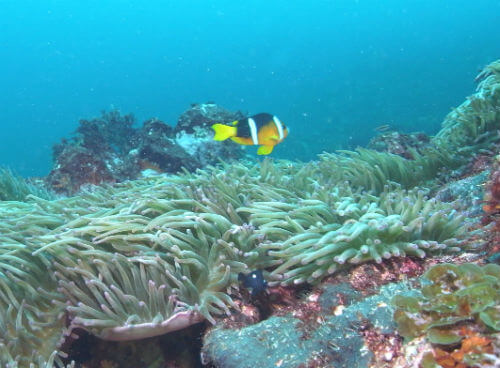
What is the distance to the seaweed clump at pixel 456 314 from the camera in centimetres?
174

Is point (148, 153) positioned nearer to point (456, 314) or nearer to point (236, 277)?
point (236, 277)

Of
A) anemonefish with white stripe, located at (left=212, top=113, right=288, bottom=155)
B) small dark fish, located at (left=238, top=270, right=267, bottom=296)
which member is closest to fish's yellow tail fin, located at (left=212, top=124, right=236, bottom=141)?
anemonefish with white stripe, located at (left=212, top=113, right=288, bottom=155)

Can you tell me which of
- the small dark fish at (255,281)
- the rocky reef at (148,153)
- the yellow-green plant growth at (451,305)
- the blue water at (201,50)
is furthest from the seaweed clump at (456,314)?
the blue water at (201,50)

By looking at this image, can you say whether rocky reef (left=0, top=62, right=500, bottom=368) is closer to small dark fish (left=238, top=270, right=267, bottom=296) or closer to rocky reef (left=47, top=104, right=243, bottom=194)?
small dark fish (left=238, top=270, right=267, bottom=296)

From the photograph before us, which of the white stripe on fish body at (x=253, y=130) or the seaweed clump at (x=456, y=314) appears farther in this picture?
the white stripe on fish body at (x=253, y=130)

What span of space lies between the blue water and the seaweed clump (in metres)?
71.8

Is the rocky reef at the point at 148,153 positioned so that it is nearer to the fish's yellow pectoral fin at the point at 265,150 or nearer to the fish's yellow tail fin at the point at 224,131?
the fish's yellow pectoral fin at the point at 265,150

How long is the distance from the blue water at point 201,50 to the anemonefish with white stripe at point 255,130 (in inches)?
2741

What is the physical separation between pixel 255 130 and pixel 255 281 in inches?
75.5

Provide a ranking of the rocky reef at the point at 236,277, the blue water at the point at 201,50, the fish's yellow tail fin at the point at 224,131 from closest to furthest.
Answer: the rocky reef at the point at 236,277
the fish's yellow tail fin at the point at 224,131
the blue water at the point at 201,50

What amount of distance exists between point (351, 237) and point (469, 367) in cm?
94

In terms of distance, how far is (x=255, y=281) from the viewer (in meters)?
2.68

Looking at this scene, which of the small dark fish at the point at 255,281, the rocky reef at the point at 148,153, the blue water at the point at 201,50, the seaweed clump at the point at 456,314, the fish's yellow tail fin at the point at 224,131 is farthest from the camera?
the blue water at the point at 201,50

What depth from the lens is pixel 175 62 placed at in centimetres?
11206
